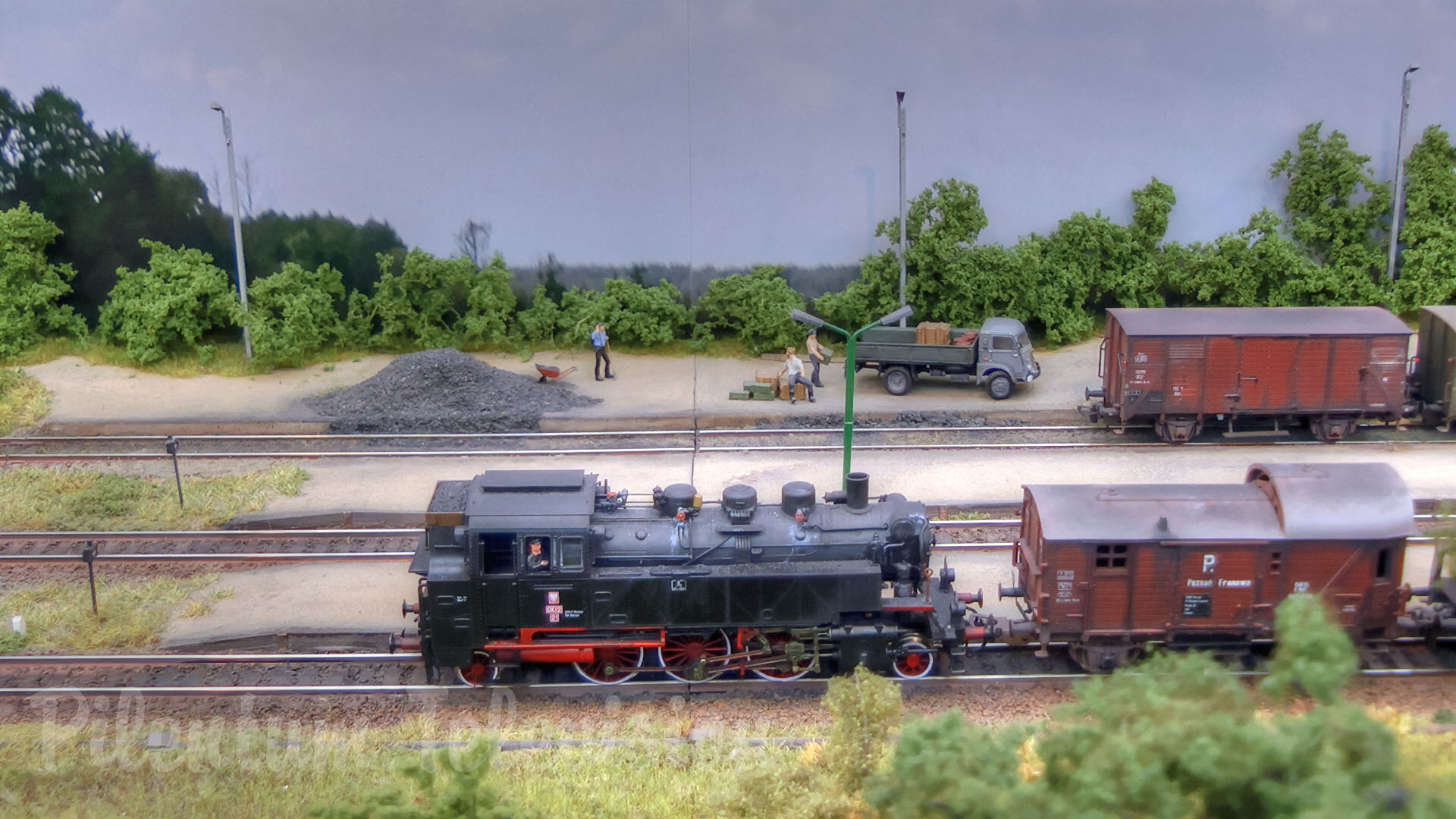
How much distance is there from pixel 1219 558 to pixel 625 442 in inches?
561

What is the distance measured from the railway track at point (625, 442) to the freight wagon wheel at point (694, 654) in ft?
32.3

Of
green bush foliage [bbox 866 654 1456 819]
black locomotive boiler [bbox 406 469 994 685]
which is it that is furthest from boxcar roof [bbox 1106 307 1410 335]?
green bush foliage [bbox 866 654 1456 819]

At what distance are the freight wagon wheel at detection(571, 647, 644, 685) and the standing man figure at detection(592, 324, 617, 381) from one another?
15.3 meters

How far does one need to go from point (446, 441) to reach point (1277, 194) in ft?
78.1

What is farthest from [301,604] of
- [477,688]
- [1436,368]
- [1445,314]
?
[1445,314]

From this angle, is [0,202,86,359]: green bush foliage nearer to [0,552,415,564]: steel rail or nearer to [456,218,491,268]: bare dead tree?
[456,218,491,268]: bare dead tree

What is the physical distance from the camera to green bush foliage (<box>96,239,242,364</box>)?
1240 inches

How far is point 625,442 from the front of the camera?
85.6 ft

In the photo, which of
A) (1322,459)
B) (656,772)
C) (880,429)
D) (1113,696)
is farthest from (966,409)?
(1113,696)

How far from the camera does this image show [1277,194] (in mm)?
33281

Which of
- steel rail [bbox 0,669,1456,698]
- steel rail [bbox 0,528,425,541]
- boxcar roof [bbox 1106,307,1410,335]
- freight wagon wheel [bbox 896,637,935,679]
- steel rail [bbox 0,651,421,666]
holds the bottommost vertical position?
steel rail [bbox 0,669,1456,698]

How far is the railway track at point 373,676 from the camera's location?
15.5 m

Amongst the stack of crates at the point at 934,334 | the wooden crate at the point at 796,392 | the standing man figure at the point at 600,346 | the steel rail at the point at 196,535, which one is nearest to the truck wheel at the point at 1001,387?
the stack of crates at the point at 934,334

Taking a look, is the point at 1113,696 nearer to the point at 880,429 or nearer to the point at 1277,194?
the point at 880,429
